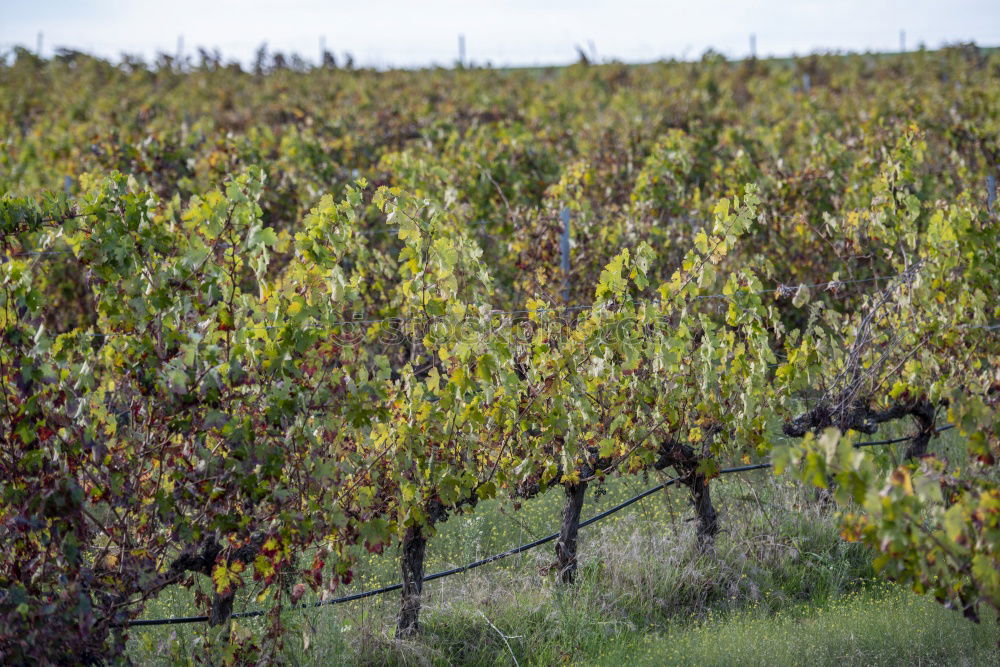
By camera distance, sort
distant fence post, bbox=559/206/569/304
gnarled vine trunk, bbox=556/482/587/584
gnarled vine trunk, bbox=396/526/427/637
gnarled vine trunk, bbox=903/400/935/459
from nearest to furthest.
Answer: gnarled vine trunk, bbox=396/526/427/637 → gnarled vine trunk, bbox=556/482/587/584 → gnarled vine trunk, bbox=903/400/935/459 → distant fence post, bbox=559/206/569/304

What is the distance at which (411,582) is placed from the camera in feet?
13.9

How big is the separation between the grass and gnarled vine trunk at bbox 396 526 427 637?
7 centimetres

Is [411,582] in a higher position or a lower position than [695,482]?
lower

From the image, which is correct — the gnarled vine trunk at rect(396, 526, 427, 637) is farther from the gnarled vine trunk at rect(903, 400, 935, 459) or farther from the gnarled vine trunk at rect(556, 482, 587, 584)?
the gnarled vine trunk at rect(903, 400, 935, 459)

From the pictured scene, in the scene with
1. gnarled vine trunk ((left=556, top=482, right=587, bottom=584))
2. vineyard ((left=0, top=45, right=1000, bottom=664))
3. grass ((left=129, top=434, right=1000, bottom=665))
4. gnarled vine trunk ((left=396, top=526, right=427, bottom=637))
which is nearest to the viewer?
vineyard ((left=0, top=45, right=1000, bottom=664))

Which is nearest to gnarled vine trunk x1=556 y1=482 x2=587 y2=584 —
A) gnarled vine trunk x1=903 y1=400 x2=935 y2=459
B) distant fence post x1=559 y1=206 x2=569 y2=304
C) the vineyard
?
the vineyard

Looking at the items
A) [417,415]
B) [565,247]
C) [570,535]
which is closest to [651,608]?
[570,535]

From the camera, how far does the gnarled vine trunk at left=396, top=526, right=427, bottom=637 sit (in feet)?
13.6

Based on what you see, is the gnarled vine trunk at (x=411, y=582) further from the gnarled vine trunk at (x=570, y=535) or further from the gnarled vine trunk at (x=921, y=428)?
the gnarled vine trunk at (x=921, y=428)

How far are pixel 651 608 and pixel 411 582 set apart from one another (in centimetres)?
114

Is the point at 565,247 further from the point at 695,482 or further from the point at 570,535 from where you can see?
the point at 570,535

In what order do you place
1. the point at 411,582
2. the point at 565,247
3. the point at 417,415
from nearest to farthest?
the point at 417,415 < the point at 411,582 < the point at 565,247

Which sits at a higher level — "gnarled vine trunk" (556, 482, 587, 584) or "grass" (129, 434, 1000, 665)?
"gnarled vine trunk" (556, 482, 587, 584)

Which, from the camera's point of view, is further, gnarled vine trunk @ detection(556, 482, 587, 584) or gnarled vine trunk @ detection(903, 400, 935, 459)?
gnarled vine trunk @ detection(903, 400, 935, 459)
